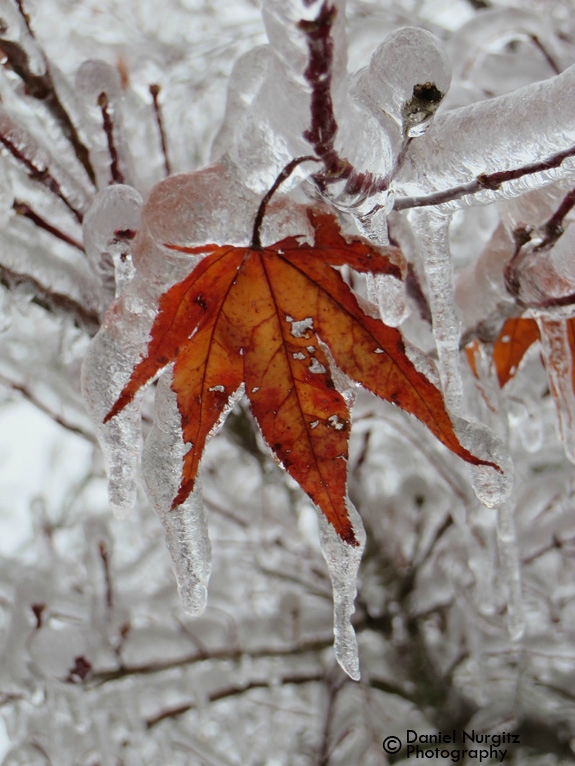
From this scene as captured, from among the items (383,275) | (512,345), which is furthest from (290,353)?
(512,345)

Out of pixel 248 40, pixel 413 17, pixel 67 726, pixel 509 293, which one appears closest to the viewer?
pixel 509 293

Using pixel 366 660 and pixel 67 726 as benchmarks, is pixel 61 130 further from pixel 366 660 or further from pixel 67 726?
pixel 366 660

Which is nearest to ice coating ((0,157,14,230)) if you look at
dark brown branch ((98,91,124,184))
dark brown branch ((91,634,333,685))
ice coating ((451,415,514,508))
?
dark brown branch ((98,91,124,184))

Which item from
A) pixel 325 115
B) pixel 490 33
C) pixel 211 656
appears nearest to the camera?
pixel 325 115

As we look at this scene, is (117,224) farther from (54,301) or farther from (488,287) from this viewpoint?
(488,287)

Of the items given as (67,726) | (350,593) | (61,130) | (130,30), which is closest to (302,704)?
(67,726)
